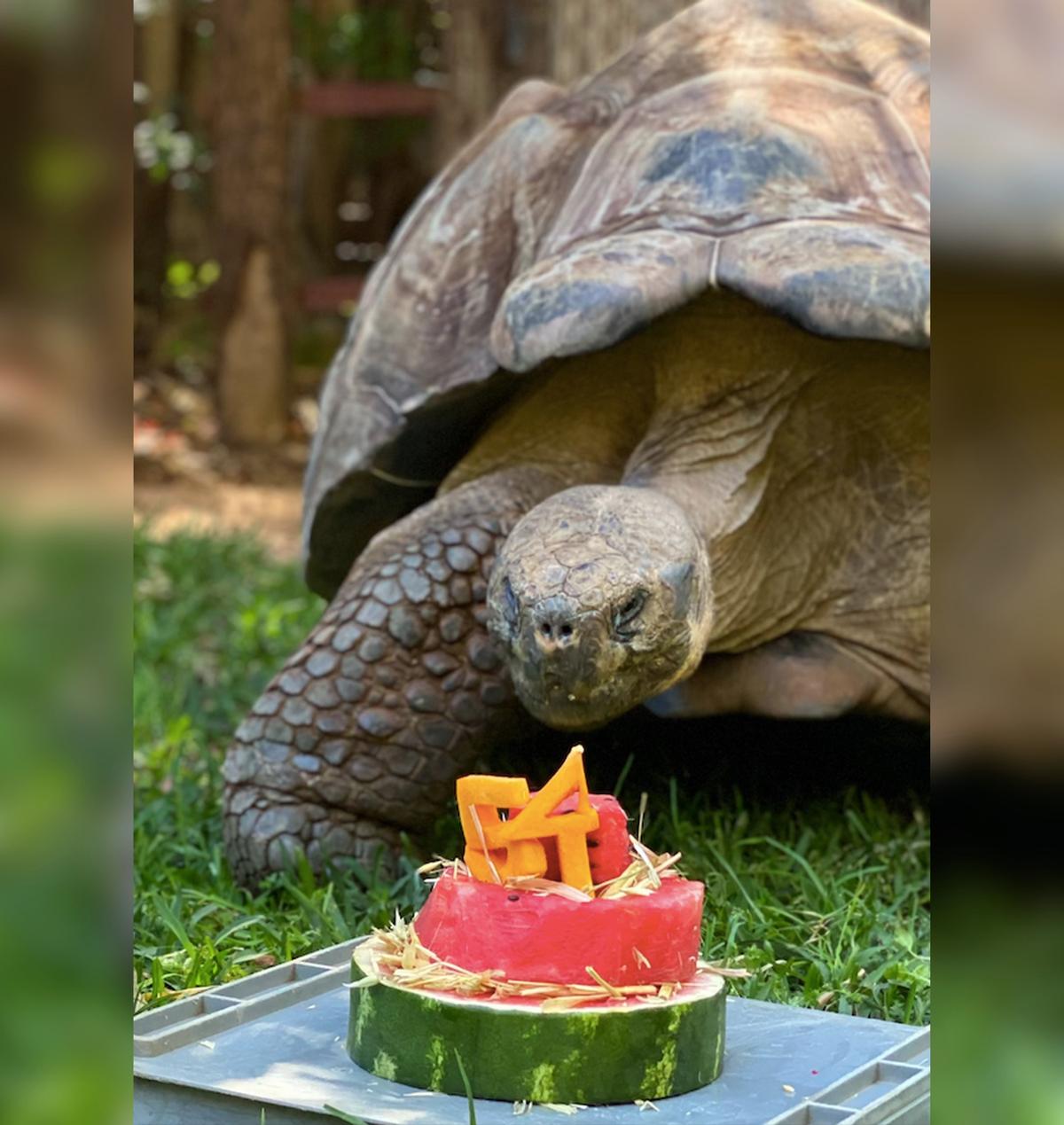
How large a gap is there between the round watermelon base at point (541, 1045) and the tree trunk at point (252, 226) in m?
8.46

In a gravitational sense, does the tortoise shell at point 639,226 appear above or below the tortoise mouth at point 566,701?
above

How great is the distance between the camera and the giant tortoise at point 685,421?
331cm

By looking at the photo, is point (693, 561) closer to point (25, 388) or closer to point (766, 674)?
point (766, 674)

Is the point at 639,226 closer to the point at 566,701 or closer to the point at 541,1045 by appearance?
the point at 566,701

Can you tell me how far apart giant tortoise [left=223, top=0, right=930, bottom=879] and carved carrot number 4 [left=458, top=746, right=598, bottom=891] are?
0.97 meters

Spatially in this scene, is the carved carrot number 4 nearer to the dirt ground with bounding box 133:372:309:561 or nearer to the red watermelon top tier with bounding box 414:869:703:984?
the red watermelon top tier with bounding box 414:869:703:984

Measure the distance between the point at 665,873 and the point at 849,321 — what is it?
1.45 m

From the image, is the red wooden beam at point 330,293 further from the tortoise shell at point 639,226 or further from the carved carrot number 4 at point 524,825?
the carved carrot number 4 at point 524,825

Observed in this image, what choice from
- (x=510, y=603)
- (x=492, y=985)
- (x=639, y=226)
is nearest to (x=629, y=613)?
(x=510, y=603)

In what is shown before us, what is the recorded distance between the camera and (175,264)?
12258 millimetres

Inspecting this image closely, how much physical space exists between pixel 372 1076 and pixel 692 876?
128 centimetres

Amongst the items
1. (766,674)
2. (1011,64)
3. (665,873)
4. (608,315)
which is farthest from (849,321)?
(1011,64)

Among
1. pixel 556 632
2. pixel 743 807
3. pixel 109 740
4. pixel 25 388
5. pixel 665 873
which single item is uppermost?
pixel 25 388

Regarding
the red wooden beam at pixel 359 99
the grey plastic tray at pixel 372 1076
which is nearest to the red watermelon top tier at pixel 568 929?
the grey plastic tray at pixel 372 1076
